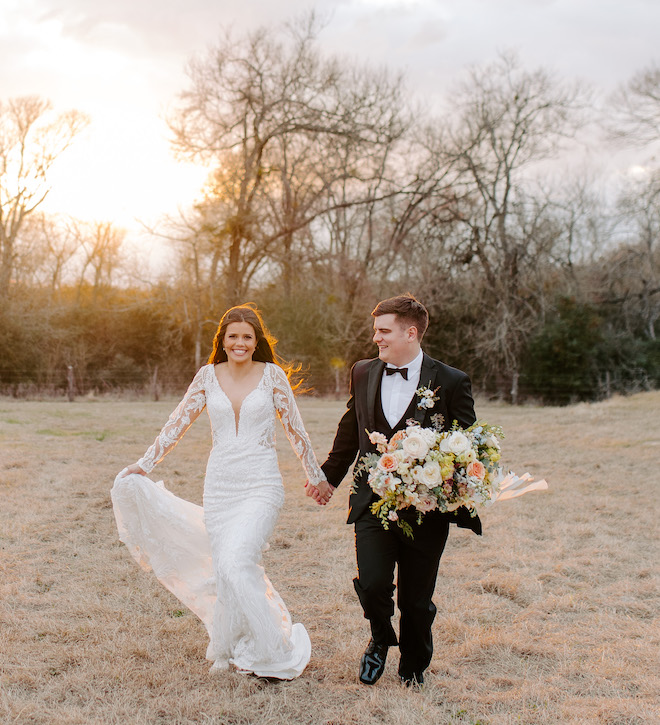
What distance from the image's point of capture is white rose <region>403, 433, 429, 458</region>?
3484 millimetres

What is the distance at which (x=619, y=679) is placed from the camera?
4.03 metres

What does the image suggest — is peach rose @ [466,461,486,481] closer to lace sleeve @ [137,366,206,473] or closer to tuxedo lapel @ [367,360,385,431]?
tuxedo lapel @ [367,360,385,431]

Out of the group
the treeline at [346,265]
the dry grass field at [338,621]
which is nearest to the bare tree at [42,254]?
the treeline at [346,265]

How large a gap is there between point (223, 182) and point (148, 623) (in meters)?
22.6

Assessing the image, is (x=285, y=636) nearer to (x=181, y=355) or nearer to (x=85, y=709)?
(x=85, y=709)

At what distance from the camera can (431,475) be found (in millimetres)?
3445

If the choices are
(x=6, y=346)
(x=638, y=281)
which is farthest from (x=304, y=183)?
(x=638, y=281)

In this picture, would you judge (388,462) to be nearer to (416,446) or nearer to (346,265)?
(416,446)

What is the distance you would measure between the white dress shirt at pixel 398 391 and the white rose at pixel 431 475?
0.43m

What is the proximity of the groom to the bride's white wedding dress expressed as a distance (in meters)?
0.52

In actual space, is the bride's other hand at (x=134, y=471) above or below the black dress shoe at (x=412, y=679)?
above

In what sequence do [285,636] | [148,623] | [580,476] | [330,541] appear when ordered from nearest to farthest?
[285,636], [148,623], [330,541], [580,476]

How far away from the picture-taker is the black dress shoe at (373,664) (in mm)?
3885

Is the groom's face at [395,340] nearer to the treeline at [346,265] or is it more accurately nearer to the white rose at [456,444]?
the white rose at [456,444]
